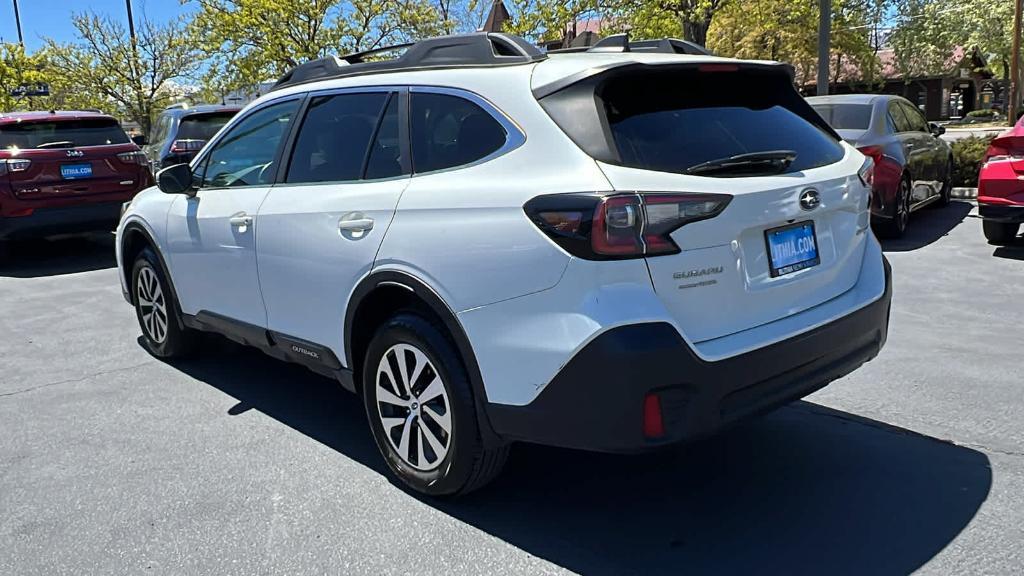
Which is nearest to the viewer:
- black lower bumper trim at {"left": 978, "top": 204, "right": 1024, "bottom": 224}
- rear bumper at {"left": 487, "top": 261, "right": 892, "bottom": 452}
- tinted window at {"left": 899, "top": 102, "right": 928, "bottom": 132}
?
rear bumper at {"left": 487, "top": 261, "right": 892, "bottom": 452}

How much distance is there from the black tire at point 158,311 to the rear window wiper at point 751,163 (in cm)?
363

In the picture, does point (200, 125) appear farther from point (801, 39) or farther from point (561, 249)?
point (801, 39)

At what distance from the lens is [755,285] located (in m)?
2.94

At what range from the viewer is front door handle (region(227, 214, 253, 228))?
4.24 meters

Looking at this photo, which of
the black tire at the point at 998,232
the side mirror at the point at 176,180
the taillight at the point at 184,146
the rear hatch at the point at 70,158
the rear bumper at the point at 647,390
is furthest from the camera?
the taillight at the point at 184,146

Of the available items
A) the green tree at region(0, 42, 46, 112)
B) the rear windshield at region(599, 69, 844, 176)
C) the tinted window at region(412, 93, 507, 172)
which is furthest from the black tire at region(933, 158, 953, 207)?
the green tree at region(0, 42, 46, 112)

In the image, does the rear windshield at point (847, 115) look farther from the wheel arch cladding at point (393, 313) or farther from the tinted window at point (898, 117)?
the wheel arch cladding at point (393, 313)

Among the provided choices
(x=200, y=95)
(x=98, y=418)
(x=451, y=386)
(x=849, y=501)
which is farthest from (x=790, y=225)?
(x=200, y=95)

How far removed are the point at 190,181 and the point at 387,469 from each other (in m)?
2.17

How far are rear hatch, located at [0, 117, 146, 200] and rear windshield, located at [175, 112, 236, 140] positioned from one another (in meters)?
2.88

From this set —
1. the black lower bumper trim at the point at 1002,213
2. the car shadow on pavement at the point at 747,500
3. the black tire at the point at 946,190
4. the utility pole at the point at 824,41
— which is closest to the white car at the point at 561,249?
the car shadow on pavement at the point at 747,500

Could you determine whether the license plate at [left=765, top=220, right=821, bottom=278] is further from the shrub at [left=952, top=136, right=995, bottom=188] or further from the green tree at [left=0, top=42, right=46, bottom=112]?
the green tree at [left=0, top=42, right=46, bottom=112]

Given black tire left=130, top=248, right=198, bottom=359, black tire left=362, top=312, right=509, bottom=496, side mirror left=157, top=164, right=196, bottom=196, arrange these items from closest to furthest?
black tire left=362, top=312, right=509, bottom=496 < side mirror left=157, top=164, right=196, bottom=196 < black tire left=130, top=248, right=198, bottom=359

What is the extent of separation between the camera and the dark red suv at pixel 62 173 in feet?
29.9
